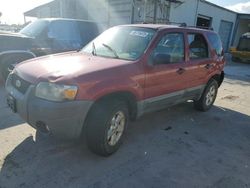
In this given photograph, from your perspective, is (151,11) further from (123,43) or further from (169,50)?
(123,43)

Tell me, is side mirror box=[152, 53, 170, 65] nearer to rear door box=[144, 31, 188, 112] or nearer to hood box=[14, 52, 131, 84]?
rear door box=[144, 31, 188, 112]

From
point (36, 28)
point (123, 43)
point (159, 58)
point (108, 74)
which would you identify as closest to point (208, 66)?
point (159, 58)

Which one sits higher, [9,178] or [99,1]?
[99,1]

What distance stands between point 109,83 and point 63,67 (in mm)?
640

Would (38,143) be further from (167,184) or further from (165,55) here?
(165,55)

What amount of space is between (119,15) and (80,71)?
16568 mm

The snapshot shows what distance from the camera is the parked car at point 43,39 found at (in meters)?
6.42

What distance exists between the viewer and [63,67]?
3305 mm

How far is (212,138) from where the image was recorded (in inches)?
178

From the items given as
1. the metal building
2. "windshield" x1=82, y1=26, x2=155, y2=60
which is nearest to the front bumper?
"windshield" x1=82, y1=26, x2=155, y2=60

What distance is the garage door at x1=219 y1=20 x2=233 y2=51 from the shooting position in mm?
24734

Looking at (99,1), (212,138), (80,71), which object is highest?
(99,1)

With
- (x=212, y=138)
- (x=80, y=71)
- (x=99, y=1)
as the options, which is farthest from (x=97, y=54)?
(x=99, y=1)

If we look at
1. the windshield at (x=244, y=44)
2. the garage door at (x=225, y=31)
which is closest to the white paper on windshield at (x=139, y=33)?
the windshield at (x=244, y=44)
